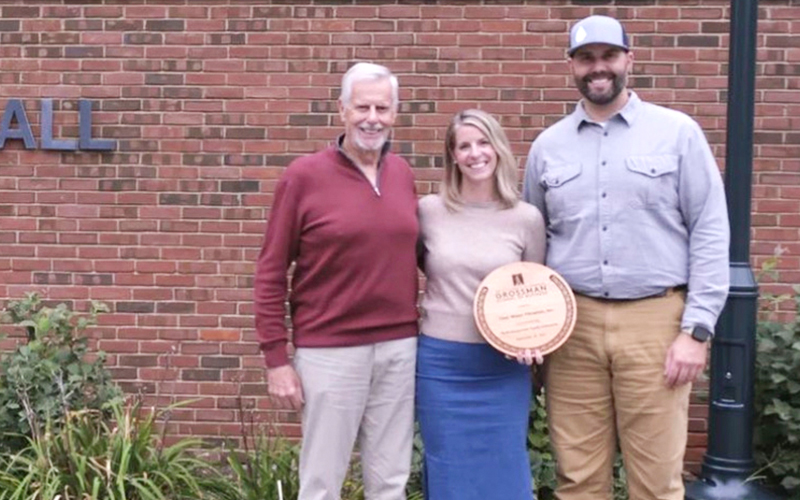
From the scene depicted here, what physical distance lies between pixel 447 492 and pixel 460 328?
58cm

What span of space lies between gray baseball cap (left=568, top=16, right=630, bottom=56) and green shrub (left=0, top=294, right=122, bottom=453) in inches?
108

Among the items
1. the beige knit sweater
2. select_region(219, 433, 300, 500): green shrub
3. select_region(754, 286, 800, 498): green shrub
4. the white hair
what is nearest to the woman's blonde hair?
the beige knit sweater

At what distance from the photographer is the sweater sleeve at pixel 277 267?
11.0 ft

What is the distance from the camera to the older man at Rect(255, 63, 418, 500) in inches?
131

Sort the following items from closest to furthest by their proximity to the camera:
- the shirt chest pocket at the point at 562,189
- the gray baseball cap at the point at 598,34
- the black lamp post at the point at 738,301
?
the gray baseball cap at the point at 598,34
the shirt chest pocket at the point at 562,189
the black lamp post at the point at 738,301

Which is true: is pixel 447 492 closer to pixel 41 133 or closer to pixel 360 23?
pixel 360 23

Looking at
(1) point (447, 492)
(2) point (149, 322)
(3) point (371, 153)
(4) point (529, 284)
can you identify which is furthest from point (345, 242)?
(2) point (149, 322)

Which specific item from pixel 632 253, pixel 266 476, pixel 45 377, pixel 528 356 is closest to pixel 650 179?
pixel 632 253

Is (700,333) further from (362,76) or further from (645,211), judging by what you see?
(362,76)

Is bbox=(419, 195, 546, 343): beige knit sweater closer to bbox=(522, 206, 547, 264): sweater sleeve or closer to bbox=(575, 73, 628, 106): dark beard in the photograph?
bbox=(522, 206, 547, 264): sweater sleeve

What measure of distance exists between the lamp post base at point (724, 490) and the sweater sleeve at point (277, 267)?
1.63 m

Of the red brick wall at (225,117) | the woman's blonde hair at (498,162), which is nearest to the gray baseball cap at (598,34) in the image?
the woman's blonde hair at (498,162)

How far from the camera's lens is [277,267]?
11.1ft

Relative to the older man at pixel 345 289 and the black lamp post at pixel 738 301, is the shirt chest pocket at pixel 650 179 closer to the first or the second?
the black lamp post at pixel 738 301
